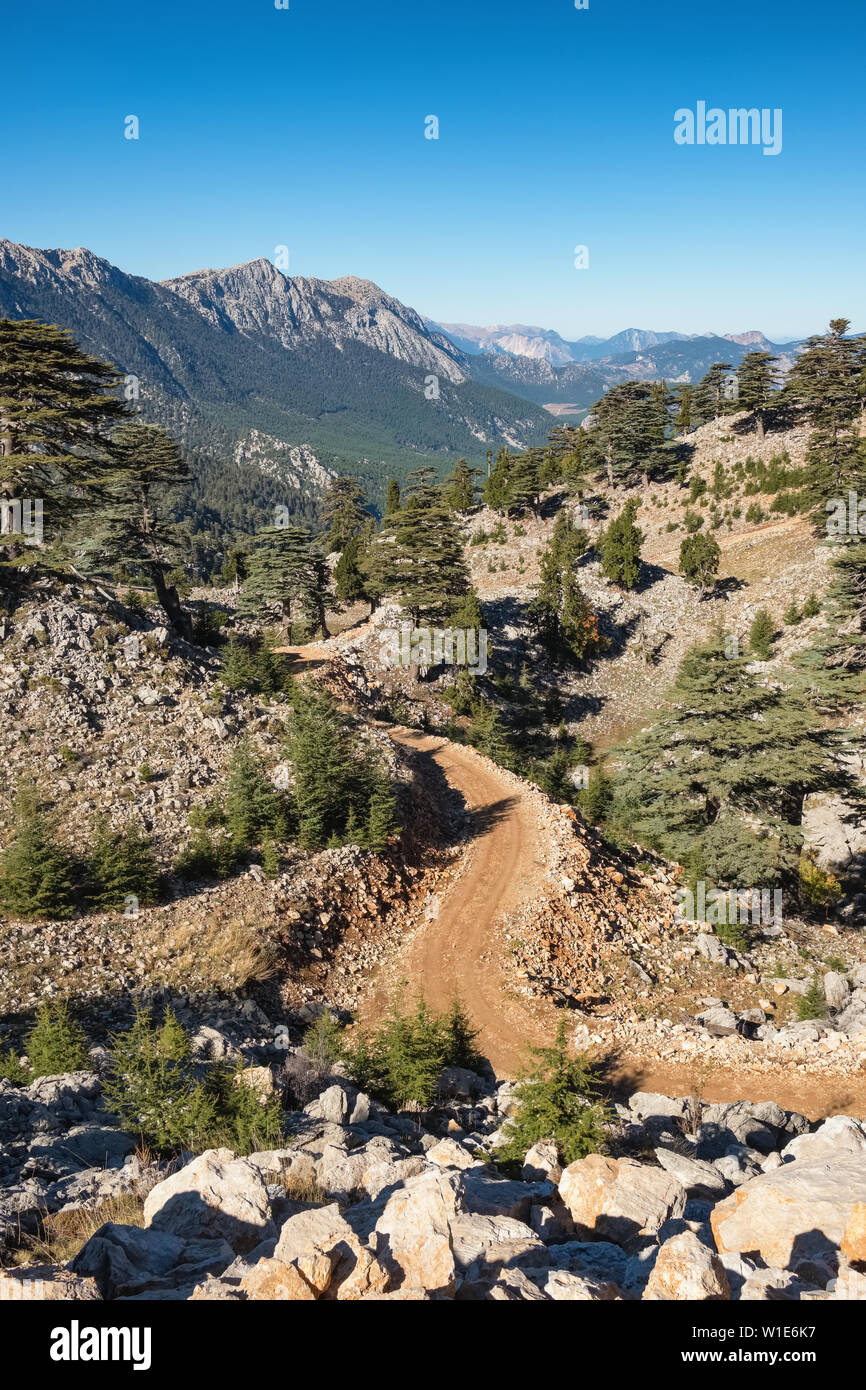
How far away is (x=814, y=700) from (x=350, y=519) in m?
70.8

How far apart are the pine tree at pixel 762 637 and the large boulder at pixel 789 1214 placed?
52.7m

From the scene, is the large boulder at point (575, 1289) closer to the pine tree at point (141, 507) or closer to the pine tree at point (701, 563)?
the pine tree at point (141, 507)

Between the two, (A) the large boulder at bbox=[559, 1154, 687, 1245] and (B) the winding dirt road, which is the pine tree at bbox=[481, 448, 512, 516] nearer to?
(B) the winding dirt road

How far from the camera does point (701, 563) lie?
66062 mm

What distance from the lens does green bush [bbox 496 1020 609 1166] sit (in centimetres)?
1180

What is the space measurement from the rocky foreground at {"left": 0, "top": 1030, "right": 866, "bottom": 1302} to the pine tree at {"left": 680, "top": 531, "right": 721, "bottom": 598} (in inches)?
2344

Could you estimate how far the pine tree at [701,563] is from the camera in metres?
65.6

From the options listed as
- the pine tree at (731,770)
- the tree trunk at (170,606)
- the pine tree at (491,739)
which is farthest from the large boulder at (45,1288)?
the pine tree at (491,739)

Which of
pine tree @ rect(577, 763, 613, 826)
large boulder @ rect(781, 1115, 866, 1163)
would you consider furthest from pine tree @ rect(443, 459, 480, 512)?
large boulder @ rect(781, 1115, 866, 1163)

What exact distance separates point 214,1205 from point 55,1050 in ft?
25.4
